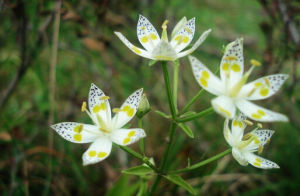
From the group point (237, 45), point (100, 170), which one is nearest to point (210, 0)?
point (100, 170)

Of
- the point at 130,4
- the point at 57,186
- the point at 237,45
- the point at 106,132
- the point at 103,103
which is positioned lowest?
the point at 57,186

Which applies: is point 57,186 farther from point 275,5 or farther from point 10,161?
point 275,5

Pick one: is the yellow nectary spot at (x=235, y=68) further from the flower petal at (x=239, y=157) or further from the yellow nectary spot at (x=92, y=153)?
the yellow nectary spot at (x=92, y=153)

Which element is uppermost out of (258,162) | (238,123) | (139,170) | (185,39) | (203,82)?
(185,39)

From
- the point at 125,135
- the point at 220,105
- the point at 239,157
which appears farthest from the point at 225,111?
the point at 125,135

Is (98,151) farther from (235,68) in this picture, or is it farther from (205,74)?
(235,68)

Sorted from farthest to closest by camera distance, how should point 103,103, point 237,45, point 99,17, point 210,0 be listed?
1. point 210,0
2. point 99,17
3. point 103,103
4. point 237,45

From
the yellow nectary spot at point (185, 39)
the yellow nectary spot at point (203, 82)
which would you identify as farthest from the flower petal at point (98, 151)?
the yellow nectary spot at point (185, 39)

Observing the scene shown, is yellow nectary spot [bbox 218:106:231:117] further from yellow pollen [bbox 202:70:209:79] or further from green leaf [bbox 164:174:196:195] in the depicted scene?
green leaf [bbox 164:174:196:195]
